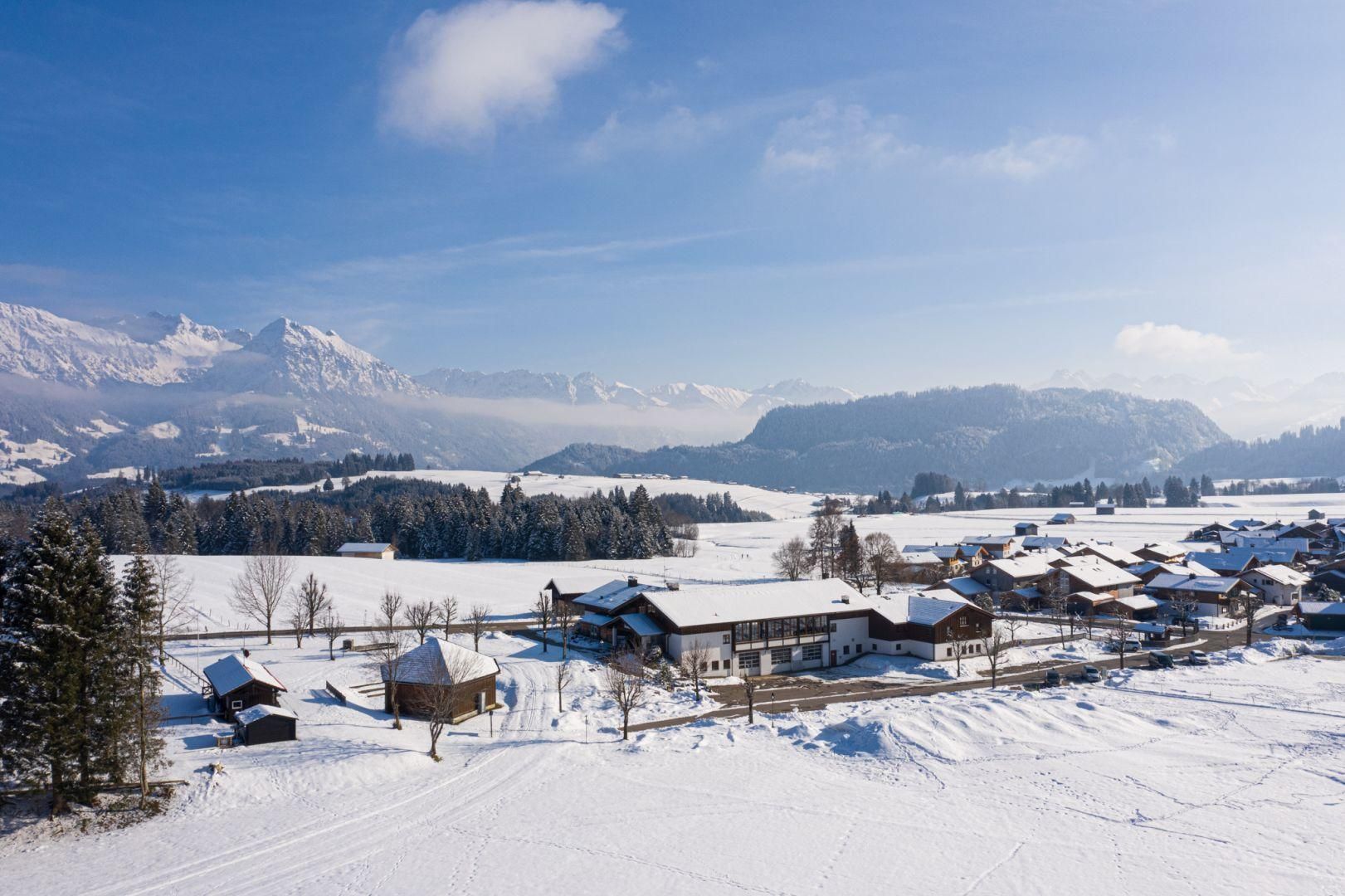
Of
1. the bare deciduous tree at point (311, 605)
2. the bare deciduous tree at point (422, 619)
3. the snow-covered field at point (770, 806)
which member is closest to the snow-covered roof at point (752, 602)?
the snow-covered field at point (770, 806)

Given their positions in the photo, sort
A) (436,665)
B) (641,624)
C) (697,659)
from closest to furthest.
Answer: (436,665) → (697,659) → (641,624)

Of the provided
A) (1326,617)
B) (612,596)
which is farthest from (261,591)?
(1326,617)

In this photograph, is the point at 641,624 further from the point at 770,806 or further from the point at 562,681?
the point at 770,806

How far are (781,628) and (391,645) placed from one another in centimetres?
2638

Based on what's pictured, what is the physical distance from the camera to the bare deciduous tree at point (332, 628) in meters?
51.7

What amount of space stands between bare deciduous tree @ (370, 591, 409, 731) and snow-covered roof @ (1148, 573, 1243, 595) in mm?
73321

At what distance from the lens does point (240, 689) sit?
37031 millimetres

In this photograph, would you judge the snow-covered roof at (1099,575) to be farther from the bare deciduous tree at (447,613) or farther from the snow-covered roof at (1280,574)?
the bare deciduous tree at (447,613)

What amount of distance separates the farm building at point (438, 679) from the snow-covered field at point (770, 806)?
4.74 feet

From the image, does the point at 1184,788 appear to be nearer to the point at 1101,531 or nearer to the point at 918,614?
the point at 918,614

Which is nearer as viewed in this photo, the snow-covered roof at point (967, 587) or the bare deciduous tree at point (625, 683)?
the bare deciduous tree at point (625, 683)

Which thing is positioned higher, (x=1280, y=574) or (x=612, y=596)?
(x=612, y=596)

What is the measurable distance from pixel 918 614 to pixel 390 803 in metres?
40.6

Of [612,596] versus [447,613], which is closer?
[612,596]
